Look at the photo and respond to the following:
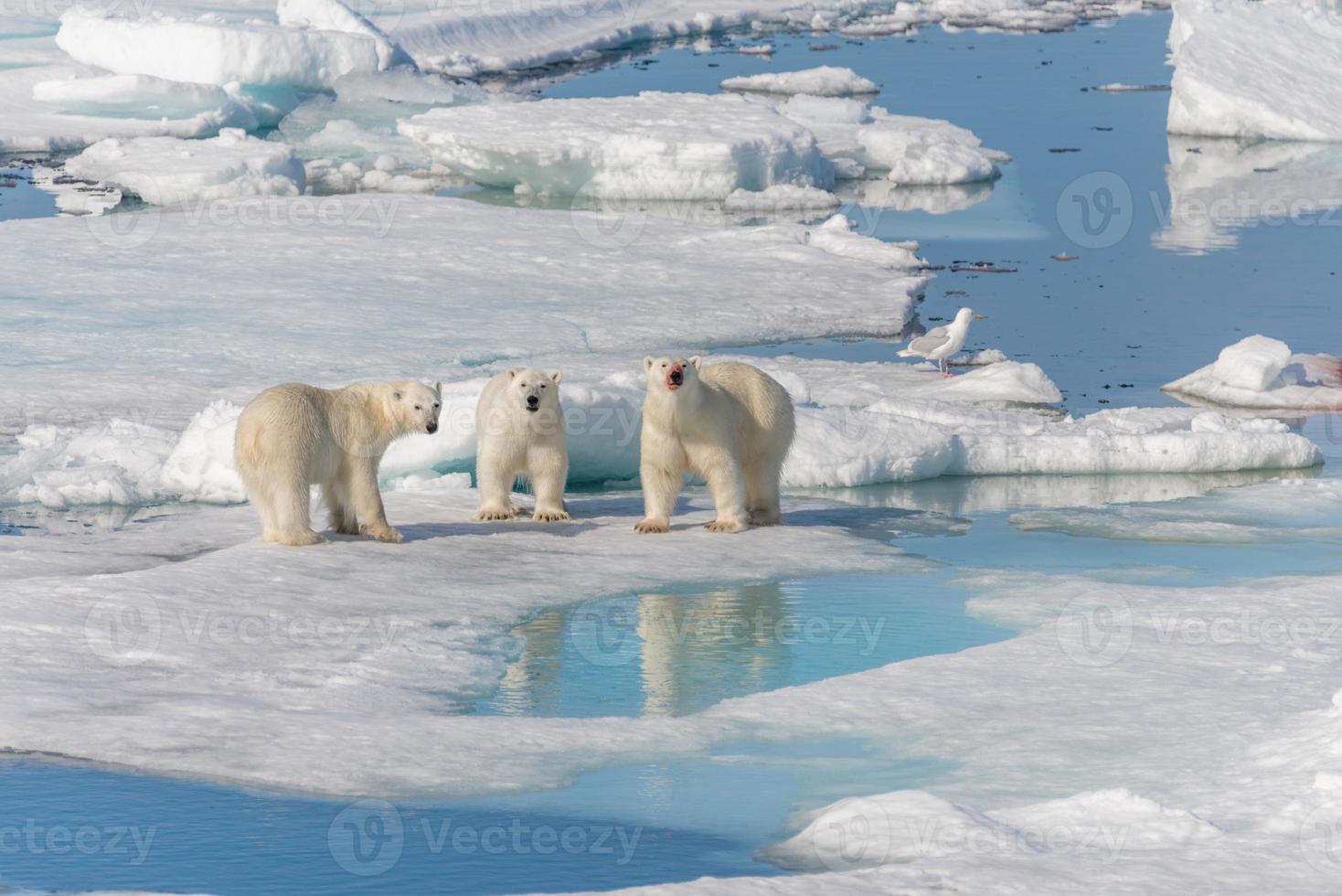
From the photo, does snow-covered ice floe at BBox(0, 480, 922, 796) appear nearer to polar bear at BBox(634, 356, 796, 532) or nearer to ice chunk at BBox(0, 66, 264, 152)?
polar bear at BBox(634, 356, 796, 532)

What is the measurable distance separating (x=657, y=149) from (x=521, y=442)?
1028 centimetres

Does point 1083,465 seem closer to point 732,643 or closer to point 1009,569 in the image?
point 1009,569

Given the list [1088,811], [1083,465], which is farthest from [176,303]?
[1088,811]

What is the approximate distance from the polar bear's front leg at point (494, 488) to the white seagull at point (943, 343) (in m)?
4.17

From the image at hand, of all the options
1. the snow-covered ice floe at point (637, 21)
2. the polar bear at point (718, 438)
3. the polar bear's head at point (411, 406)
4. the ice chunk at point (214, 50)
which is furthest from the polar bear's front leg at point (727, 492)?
the snow-covered ice floe at point (637, 21)

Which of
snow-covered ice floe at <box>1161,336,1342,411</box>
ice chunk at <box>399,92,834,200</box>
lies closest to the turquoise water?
snow-covered ice floe at <box>1161,336,1342,411</box>

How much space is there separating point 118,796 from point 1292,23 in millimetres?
20679

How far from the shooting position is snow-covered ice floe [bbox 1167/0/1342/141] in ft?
67.7

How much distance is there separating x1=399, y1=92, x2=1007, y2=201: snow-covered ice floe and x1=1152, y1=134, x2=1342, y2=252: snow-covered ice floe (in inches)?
86.8

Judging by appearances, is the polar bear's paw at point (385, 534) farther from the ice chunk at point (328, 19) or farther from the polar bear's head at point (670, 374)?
the ice chunk at point (328, 19)

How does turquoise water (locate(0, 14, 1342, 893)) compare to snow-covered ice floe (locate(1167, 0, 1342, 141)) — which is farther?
snow-covered ice floe (locate(1167, 0, 1342, 141))

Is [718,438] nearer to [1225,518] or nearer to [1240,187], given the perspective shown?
[1225,518]

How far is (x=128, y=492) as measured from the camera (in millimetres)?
8047

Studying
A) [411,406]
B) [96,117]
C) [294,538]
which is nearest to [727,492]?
[411,406]
